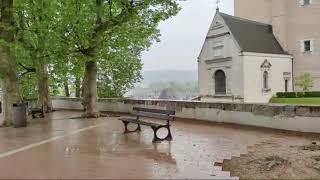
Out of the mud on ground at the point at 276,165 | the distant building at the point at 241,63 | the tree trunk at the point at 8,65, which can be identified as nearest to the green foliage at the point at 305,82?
the distant building at the point at 241,63

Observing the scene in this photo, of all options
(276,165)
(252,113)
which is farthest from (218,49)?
(276,165)

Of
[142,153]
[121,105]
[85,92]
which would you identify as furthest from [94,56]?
[142,153]

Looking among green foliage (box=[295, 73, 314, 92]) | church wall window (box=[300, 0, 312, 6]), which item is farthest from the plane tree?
church wall window (box=[300, 0, 312, 6])

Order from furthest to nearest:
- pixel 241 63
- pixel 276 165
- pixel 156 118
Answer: pixel 241 63
pixel 156 118
pixel 276 165

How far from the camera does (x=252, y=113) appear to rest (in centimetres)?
1518

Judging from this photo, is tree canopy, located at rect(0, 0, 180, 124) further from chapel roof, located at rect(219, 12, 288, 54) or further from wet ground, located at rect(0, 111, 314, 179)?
chapel roof, located at rect(219, 12, 288, 54)

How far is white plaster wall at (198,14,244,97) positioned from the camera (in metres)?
40.1

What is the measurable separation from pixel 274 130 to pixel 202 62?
31187 millimetres

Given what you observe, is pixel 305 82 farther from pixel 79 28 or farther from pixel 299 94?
pixel 79 28

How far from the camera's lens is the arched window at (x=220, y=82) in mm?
42231

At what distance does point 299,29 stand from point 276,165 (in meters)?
38.4

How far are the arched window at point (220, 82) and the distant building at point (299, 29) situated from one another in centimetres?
720

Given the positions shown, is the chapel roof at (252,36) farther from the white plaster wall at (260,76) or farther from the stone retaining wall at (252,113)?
the stone retaining wall at (252,113)

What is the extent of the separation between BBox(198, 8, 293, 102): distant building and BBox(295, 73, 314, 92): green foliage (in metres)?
1.89
